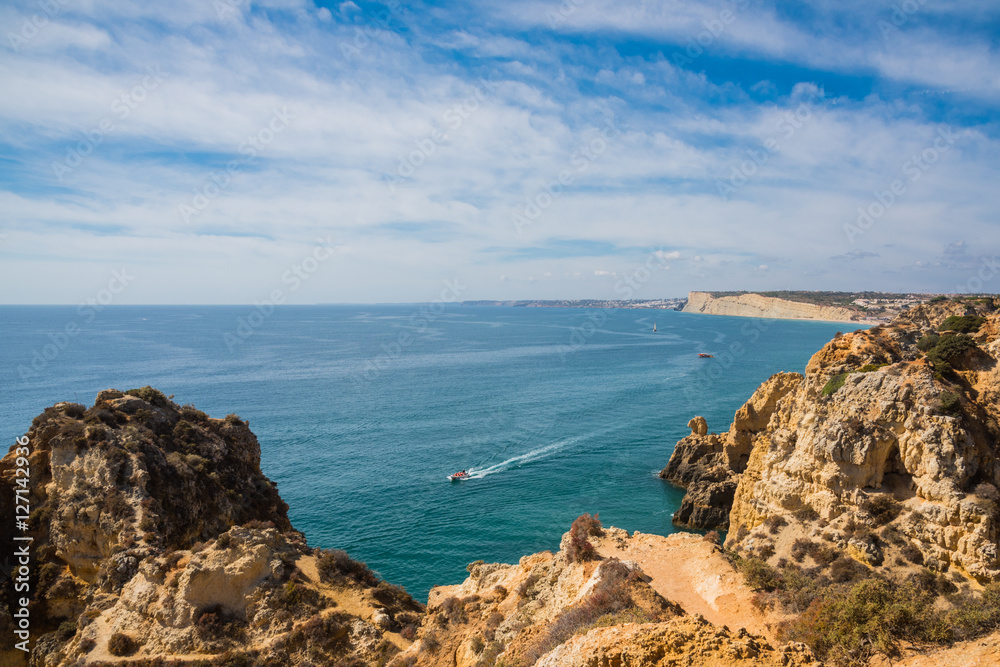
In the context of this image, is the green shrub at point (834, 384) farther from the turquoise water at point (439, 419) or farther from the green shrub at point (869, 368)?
the turquoise water at point (439, 419)

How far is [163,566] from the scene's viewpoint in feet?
62.4

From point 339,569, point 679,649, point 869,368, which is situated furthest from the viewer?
point 869,368

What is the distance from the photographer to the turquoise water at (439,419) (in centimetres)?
3991

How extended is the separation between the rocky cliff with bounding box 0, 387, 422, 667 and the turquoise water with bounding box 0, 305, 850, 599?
41.7 ft

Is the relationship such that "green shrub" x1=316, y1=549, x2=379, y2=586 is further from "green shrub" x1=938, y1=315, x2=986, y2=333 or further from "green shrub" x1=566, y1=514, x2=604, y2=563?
"green shrub" x1=938, y1=315, x2=986, y2=333

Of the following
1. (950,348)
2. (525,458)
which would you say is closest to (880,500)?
(950,348)

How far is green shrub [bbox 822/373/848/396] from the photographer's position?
2661 cm

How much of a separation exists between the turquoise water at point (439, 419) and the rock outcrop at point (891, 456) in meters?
16.0

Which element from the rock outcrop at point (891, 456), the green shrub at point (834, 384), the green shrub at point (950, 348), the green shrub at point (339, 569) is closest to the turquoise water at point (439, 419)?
the green shrub at point (339, 569)

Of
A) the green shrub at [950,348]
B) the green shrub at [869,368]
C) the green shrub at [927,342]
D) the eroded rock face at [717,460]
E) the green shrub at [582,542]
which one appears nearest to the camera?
the green shrub at [582,542]

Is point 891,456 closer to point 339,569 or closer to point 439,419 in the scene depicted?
point 339,569

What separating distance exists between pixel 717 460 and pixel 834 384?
2312 centimetres

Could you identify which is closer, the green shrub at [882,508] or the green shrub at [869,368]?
the green shrub at [882,508]

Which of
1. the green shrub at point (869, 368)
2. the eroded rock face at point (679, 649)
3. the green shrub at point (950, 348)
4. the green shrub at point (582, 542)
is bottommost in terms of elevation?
the green shrub at point (582, 542)
